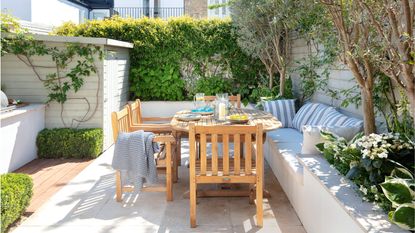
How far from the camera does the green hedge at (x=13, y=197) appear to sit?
329cm

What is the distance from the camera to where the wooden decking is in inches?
175

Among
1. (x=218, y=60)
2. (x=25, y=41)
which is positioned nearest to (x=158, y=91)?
(x=218, y=60)

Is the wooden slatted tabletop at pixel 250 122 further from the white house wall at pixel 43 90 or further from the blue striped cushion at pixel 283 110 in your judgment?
the white house wall at pixel 43 90

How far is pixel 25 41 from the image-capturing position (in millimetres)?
6137

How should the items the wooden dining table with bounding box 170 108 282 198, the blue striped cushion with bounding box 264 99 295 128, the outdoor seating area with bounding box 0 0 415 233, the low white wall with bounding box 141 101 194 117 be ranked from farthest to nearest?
the low white wall with bounding box 141 101 194 117 < the blue striped cushion with bounding box 264 99 295 128 < the wooden dining table with bounding box 170 108 282 198 < the outdoor seating area with bounding box 0 0 415 233

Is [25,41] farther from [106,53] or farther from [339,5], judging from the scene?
[339,5]

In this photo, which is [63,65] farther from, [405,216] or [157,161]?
[405,216]

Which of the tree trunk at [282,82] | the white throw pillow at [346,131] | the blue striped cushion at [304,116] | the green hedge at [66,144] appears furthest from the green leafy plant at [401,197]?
the tree trunk at [282,82]

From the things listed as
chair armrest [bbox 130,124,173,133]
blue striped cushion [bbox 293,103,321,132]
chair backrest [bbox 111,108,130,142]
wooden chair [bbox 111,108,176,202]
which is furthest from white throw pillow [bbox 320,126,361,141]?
chair backrest [bbox 111,108,130,142]

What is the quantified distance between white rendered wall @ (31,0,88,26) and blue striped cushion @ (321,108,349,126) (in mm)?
9070

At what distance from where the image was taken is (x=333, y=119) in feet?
16.3

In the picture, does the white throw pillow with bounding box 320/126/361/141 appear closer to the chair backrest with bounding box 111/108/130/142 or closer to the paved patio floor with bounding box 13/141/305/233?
the paved patio floor with bounding box 13/141/305/233

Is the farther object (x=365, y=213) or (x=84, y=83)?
(x=84, y=83)

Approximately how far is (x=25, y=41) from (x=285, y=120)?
4.04 metres
